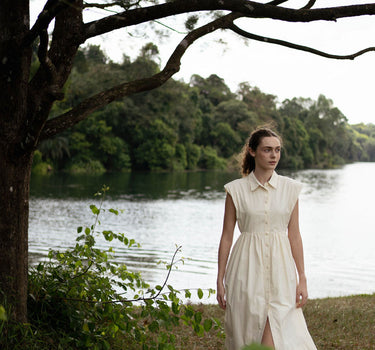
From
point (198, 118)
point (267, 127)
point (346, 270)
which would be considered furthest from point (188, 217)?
point (198, 118)

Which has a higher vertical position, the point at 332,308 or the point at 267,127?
the point at 267,127

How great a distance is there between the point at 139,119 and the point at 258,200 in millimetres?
45940

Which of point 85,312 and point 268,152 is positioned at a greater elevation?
point 268,152

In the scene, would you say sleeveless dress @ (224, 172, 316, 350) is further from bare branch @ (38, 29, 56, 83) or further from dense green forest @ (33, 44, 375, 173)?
dense green forest @ (33, 44, 375, 173)

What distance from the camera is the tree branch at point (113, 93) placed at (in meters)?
3.21

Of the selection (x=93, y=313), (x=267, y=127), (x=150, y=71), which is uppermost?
(x=150, y=71)

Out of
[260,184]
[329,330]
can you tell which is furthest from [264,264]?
[329,330]

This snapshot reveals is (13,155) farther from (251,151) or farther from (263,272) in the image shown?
(263,272)

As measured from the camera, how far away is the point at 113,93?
329 centimetres

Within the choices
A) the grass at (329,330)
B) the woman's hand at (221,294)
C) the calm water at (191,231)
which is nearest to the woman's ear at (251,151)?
the woman's hand at (221,294)

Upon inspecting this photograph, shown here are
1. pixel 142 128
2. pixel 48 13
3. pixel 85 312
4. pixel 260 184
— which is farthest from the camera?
pixel 142 128

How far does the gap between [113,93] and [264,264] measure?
1.43 meters

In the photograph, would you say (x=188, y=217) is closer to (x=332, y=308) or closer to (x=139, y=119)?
(x=332, y=308)

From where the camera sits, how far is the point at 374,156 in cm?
14200
